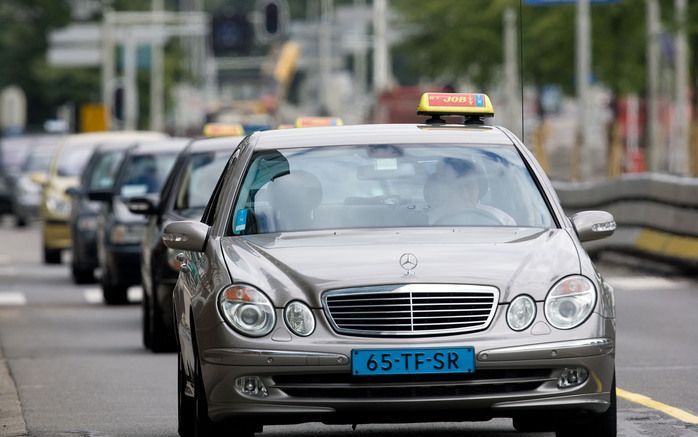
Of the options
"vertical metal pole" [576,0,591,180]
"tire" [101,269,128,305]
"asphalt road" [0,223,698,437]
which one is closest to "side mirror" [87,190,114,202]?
"tire" [101,269,128,305]

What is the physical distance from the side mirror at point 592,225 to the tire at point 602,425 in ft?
2.77

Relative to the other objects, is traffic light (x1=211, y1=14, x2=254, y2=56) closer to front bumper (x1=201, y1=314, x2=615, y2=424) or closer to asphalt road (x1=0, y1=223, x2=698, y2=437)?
asphalt road (x1=0, y1=223, x2=698, y2=437)

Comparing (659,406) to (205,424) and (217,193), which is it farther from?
(205,424)

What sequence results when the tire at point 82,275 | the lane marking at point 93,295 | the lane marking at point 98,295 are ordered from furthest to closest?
the tire at point 82,275 → the lane marking at point 98,295 → the lane marking at point 93,295

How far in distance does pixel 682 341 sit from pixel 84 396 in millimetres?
4749

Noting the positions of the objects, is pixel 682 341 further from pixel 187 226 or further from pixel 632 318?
pixel 187 226

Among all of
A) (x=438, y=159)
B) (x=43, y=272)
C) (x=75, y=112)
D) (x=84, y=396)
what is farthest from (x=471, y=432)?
(x=75, y=112)

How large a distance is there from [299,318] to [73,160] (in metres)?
22.7

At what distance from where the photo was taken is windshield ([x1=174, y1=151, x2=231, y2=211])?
633 inches

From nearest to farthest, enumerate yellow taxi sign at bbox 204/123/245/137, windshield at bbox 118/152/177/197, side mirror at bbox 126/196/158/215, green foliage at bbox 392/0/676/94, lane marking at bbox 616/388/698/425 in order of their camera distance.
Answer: lane marking at bbox 616/388/698/425, side mirror at bbox 126/196/158/215, yellow taxi sign at bbox 204/123/245/137, windshield at bbox 118/152/177/197, green foliage at bbox 392/0/676/94

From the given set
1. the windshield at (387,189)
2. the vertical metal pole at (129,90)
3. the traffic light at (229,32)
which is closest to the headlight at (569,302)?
the windshield at (387,189)

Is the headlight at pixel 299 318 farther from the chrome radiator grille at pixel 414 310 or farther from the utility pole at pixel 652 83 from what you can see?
the utility pole at pixel 652 83

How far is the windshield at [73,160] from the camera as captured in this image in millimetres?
30484

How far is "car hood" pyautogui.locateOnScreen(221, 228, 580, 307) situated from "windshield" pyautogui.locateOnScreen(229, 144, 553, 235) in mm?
248
